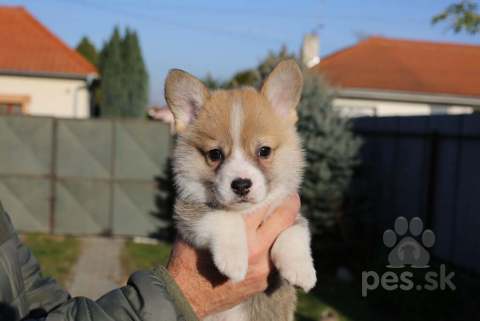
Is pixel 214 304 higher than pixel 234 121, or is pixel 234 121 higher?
pixel 234 121

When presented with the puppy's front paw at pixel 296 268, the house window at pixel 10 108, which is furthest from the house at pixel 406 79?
the puppy's front paw at pixel 296 268

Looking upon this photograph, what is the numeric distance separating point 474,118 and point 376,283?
2575 mm

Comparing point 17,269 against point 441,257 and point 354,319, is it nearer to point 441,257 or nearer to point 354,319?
point 354,319

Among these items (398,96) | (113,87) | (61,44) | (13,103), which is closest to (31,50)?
(61,44)

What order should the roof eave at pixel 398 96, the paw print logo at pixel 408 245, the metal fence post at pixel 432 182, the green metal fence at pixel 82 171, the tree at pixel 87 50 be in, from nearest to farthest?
the paw print logo at pixel 408 245 → the metal fence post at pixel 432 182 → the green metal fence at pixel 82 171 → the roof eave at pixel 398 96 → the tree at pixel 87 50

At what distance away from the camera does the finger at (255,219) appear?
2.52 metres

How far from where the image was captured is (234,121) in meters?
2.77

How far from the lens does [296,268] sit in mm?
2350

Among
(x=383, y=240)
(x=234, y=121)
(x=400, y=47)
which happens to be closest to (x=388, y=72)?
(x=400, y=47)

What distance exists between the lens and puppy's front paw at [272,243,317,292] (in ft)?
7.66

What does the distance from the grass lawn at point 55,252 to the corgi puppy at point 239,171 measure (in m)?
5.33

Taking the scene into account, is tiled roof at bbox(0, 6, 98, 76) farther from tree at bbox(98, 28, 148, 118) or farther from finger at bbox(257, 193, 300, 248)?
finger at bbox(257, 193, 300, 248)

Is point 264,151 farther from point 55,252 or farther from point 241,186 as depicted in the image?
point 55,252

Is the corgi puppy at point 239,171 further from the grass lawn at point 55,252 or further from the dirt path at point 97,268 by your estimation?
the grass lawn at point 55,252
